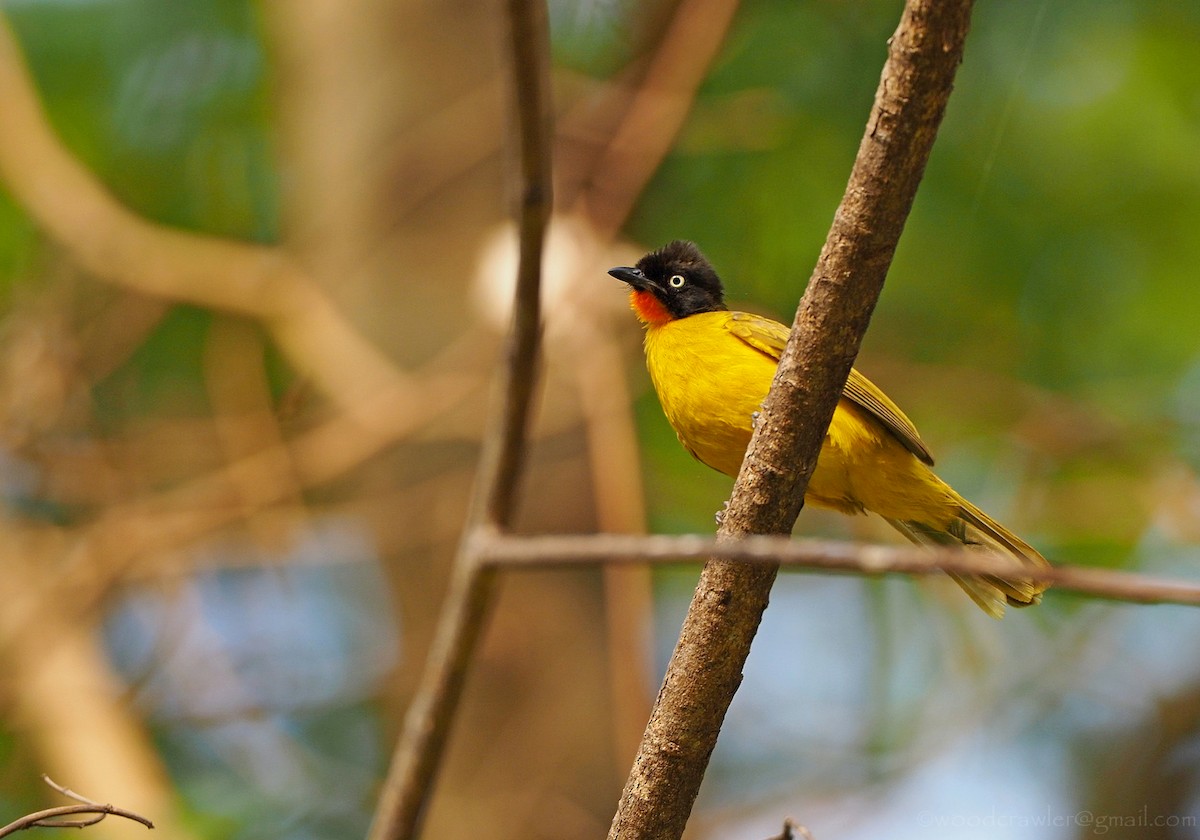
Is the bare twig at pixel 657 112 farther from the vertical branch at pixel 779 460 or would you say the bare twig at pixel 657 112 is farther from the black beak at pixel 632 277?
the vertical branch at pixel 779 460

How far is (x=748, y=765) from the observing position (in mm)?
7340

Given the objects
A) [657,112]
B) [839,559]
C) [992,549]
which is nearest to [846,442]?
[992,549]

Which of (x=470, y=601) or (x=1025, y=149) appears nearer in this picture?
(x=470, y=601)

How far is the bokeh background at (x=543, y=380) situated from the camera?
5879 millimetres

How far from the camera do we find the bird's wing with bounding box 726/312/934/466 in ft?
12.1

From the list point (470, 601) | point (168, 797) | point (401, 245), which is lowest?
point (470, 601)

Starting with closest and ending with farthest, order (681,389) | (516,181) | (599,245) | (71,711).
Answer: (516,181), (681,389), (599,245), (71,711)

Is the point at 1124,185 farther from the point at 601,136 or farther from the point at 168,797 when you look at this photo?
the point at 168,797

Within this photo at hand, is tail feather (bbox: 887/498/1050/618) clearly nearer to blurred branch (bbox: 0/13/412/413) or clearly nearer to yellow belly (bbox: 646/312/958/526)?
yellow belly (bbox: 646/312/958/526)

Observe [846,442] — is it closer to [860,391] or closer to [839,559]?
[860,391]

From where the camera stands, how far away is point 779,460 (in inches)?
87.2

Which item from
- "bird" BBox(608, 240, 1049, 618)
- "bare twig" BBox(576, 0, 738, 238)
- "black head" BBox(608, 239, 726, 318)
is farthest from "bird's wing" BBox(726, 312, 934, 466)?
"bare twig" BBox(576, 0, 738, 238)

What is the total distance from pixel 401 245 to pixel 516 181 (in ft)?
17.4

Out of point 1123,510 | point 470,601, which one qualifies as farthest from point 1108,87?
point 470,601
